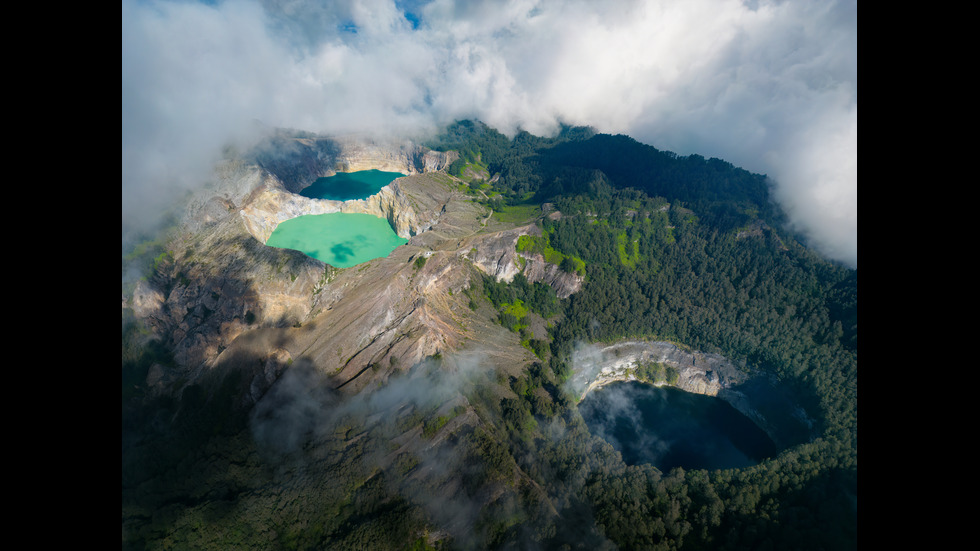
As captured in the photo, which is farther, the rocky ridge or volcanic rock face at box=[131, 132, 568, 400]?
the rocky ridge

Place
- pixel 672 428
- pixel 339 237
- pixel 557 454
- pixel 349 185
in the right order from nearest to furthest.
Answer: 1. pixel 557 454
2. pixel 339 237
3. pixel 672 428
4. pixel 349 185

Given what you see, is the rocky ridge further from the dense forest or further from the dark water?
the dense forest

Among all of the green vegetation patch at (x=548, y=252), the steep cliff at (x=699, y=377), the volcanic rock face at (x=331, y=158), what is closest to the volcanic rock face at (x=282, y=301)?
the green vegetation patch at (x=548, y=252)

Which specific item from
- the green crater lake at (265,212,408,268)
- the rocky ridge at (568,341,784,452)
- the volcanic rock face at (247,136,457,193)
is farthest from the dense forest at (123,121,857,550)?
the volcanic rock face at (247,136,457,193)

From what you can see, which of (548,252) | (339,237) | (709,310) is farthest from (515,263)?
(709,310)

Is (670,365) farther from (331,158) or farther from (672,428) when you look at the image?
(331,158)
